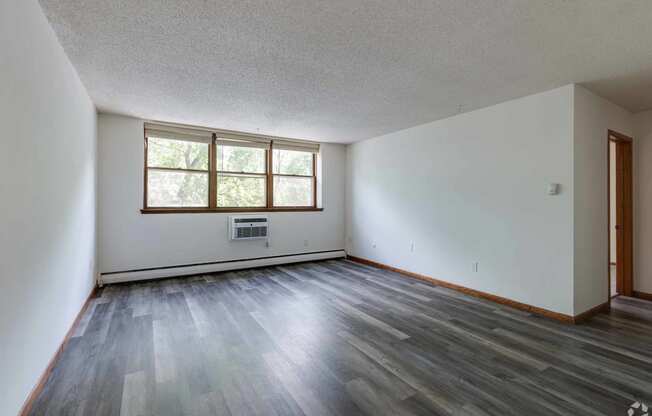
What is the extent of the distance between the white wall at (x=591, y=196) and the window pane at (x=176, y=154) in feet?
16.4

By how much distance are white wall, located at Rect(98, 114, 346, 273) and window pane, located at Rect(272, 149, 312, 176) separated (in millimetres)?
909

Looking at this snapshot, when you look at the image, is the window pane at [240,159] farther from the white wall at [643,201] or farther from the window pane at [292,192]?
the white wall at [643,201]

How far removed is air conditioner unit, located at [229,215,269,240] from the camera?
5168 millimetres

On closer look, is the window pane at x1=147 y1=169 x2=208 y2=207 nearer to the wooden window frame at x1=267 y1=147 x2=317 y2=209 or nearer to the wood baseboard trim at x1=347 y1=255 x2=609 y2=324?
the wooden window frame at x1=267 y1=147 x2=317 y2=209

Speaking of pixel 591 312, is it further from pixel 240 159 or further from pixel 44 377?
pixel 240 159

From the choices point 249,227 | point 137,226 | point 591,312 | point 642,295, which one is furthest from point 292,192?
point 642,295

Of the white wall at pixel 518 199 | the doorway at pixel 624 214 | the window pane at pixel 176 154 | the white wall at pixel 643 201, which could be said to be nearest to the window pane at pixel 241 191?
the window pane at pixel 176 154

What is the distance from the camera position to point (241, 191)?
213 inches

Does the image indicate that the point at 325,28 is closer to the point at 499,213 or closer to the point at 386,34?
the point at 386,34

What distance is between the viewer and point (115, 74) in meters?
2.92

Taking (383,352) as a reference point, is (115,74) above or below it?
above

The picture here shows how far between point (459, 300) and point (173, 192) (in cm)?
445

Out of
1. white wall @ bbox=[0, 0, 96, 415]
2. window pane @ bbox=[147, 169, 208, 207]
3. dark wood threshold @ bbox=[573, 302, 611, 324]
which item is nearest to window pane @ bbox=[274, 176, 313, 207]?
window pane @ bbox=[147, 169, 208, 207]

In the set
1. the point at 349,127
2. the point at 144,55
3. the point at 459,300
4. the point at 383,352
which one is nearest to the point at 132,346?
the point at 383,352
